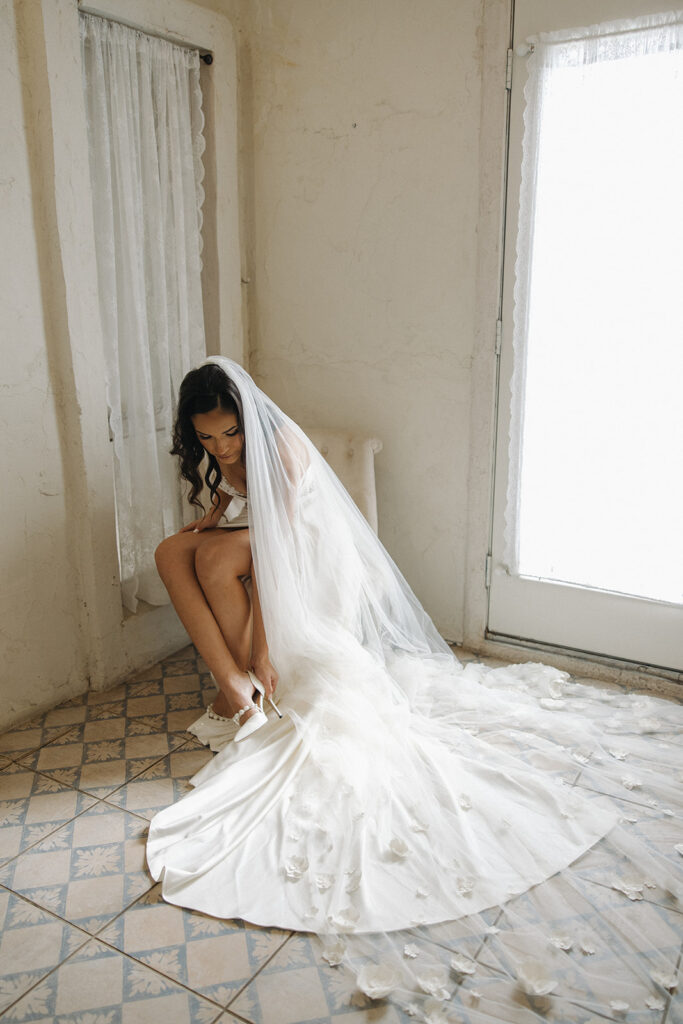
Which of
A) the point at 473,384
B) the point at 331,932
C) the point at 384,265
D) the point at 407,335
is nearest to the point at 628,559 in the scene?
the point at 473,384

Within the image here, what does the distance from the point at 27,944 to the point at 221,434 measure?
4.75 feet

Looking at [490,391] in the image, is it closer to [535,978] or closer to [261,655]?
[261,655]

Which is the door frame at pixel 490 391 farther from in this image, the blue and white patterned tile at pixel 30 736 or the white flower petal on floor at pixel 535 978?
the blue and white patterned tile at pixel 30 736

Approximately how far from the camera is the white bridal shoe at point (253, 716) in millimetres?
2514

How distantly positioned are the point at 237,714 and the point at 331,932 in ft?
2.71

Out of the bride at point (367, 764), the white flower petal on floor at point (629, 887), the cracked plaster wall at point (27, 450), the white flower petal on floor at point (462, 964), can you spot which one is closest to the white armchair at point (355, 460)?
the bride at point (367, 764)

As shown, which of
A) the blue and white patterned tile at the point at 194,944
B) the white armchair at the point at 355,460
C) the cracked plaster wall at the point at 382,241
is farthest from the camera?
the white armchair at the point at 355,460

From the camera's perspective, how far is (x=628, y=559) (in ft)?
9.75

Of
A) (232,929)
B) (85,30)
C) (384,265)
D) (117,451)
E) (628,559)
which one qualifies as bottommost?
(232,929)

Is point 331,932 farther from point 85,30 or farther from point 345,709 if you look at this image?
point 85,30

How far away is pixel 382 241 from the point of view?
3.23m

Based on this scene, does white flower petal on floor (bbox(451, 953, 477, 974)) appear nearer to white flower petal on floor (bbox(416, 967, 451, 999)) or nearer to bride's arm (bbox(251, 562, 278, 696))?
white flower petal on floor (bbox(416, 967, 451, 999))

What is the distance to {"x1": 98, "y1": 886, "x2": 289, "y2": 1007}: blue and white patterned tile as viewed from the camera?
183cm

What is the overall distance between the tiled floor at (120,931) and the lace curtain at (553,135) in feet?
5.64
